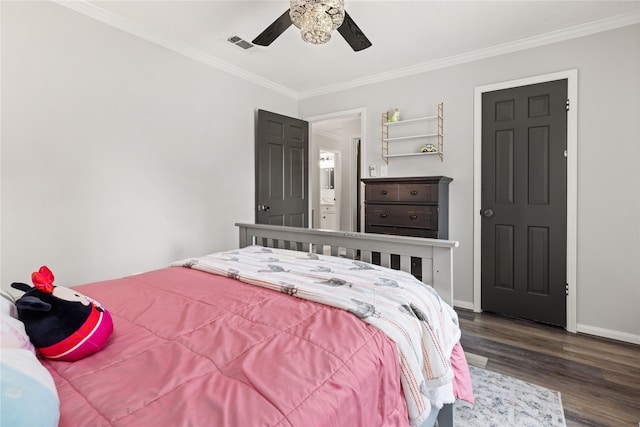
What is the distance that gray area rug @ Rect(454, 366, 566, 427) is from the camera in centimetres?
170

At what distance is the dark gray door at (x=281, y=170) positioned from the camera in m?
3.95

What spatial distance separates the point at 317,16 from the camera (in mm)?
1909

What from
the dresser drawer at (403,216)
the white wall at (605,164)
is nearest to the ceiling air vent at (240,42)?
the dresser drawer at (403,216)

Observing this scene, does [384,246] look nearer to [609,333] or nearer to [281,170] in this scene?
[609,333]

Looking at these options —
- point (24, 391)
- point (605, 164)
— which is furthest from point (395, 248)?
point (605, 164)

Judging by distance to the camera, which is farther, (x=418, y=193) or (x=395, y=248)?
(x=418, y=193)

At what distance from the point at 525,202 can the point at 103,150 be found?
367 cm

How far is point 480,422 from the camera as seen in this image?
5.57ft

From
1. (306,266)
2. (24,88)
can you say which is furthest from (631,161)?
(24,88)

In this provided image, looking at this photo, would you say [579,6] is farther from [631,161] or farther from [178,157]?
[178,157]

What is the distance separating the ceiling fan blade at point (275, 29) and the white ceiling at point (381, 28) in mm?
347

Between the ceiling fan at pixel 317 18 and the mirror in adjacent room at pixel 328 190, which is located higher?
the ceiling fan at pixel 317 18

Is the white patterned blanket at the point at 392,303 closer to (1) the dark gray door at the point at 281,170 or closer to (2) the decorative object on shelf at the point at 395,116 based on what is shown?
(1) the dark gray door at the point at 281,170

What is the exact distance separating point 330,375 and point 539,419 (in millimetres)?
1544
